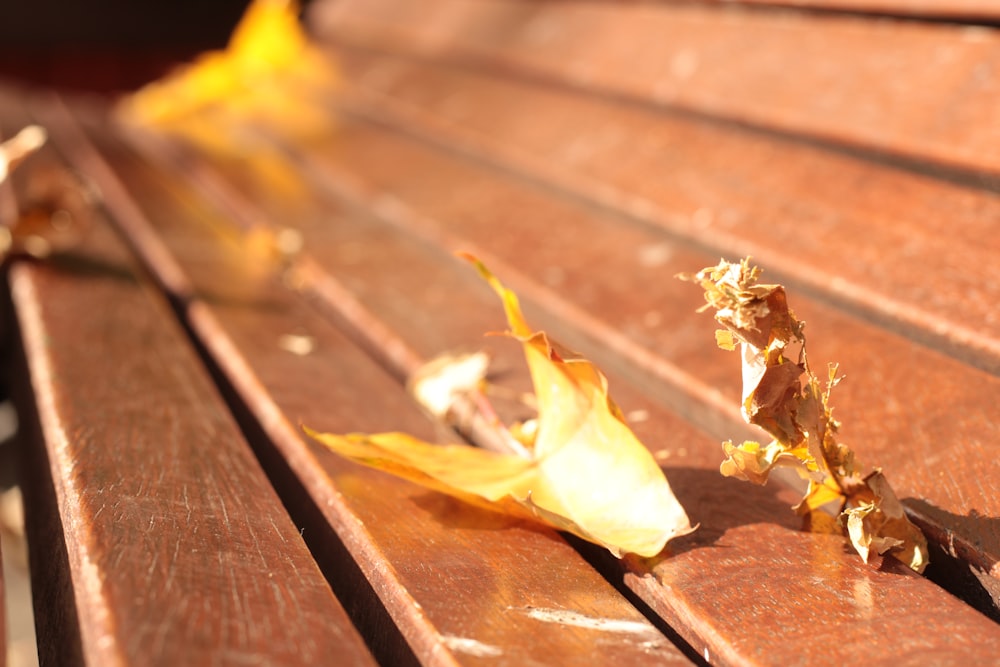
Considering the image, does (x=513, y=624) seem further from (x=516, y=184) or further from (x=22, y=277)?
(x=516, y=184)

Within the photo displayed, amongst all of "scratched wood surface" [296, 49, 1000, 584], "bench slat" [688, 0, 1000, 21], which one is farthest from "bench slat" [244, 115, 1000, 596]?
"bench slat" [688, 0, 1000, 21]

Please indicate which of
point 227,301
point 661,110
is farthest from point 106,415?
point 661,110

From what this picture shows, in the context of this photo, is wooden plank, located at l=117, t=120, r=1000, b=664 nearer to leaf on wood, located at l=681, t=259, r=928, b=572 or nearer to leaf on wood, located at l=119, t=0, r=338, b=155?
leaf on wood, located at l=681, t=259, r=928, b=572

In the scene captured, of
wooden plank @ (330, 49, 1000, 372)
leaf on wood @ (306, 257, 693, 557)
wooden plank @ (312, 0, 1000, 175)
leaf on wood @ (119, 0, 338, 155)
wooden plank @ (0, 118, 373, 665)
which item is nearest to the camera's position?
wooden plank @ (0, 118, 373, 665)

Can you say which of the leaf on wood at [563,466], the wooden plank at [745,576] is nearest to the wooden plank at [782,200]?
the wooden plank at [745,576]

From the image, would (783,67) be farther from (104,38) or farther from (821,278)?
(104,38)

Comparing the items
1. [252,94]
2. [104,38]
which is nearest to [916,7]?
[252,94]

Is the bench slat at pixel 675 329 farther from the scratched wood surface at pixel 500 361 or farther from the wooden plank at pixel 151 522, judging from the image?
the wooden plank at pixel 151 522

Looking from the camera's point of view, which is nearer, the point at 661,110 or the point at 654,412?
the point at 654,412
